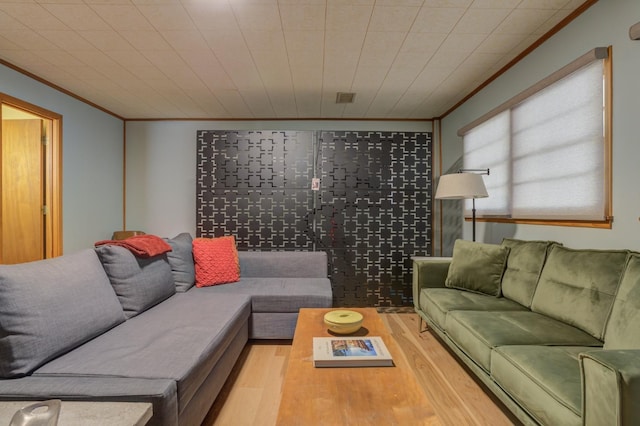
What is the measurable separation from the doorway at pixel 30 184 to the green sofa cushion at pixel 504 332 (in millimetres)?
4083

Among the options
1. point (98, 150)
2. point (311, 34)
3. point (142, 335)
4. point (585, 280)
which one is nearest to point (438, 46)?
point (311, 34)

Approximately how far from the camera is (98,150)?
13.5 feet

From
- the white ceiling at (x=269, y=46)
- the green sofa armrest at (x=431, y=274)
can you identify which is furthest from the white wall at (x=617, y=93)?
the green sofa armrest at (x=431, y=274)

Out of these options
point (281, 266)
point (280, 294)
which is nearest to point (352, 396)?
point (280, 294)

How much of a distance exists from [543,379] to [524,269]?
1192 millimetres

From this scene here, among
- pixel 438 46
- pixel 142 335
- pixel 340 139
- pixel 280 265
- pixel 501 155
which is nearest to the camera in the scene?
pixel 142 335

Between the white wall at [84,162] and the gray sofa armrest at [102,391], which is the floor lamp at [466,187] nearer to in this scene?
the gray sofa armrest at [102,391]

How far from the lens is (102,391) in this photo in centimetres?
120

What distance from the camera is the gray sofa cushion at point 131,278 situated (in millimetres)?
2008

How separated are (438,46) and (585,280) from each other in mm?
2004

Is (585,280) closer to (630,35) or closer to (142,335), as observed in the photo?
(630,35)

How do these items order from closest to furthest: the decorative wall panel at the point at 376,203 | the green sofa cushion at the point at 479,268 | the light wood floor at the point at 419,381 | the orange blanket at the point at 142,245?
the light wood floor at the point at 419,381 < the orange blanket at the point at 142,245 < the green sofa cushion at the point at 479,268 < the decorative wall panel at the point at 376,203

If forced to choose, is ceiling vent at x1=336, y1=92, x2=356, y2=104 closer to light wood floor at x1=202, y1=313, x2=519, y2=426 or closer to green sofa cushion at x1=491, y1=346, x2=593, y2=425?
light wood floor at x1=202, y1=313, x2=519, y2=426

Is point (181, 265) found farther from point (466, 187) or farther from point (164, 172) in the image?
point (466, 187)
